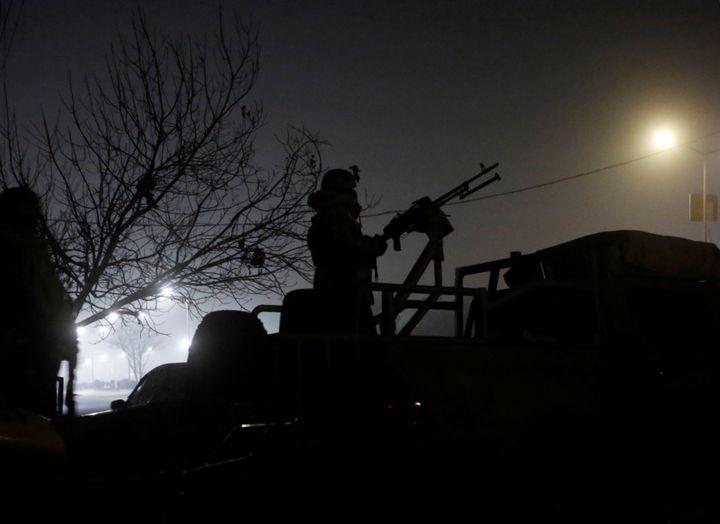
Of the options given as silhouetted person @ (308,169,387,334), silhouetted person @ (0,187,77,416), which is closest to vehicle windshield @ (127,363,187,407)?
silhouetted person @ (308,169,387,334)

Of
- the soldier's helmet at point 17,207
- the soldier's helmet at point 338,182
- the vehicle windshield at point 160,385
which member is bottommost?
the vehicle windshield at point 160,385

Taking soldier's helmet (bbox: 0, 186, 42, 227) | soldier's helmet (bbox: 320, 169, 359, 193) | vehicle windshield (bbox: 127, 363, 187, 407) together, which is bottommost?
vehicle windshield (bbox: 127, 363, 187, 407)

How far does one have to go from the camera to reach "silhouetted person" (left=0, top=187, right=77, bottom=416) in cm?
373

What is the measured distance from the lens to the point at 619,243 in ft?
16.0

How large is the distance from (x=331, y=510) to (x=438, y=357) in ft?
2.95

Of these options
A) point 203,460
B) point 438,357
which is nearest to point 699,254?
point 438,357

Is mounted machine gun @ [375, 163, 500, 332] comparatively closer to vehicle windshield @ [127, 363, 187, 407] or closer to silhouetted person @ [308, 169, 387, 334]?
silhouetted person @ [308, 169, 387, 334]

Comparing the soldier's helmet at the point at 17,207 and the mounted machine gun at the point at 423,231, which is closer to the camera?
the soldier's helmet at the point at 17,207

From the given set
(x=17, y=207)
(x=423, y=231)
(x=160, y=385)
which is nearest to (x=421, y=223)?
(x=423, y=231)

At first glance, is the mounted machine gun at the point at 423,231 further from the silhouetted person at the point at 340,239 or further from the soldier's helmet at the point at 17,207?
the soldier's helmet at the point at 17,207

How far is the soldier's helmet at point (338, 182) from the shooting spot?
5344 millimetres

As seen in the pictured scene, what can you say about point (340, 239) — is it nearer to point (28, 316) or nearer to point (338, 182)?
point (338, 182)

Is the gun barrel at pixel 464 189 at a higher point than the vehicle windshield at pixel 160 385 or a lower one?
higher

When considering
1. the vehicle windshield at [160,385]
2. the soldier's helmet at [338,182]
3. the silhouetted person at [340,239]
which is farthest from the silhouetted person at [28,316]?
the vehicle windshield at [160,385]
